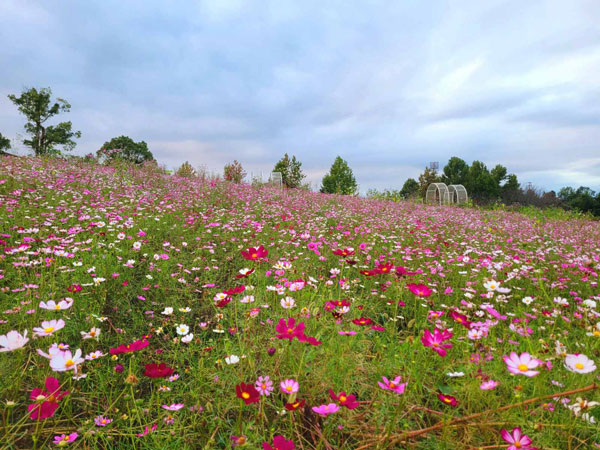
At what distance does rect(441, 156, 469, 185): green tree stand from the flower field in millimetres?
48610

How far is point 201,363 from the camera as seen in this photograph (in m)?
1.72

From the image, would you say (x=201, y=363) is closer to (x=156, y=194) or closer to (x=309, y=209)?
(x=309, y=209)

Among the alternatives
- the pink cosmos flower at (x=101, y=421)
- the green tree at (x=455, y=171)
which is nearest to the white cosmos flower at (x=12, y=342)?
the pink cosmos flower at (x=101, y=421)

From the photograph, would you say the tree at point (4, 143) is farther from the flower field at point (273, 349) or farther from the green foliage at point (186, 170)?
the flower field at point (273, 349)

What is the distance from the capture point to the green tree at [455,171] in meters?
47.7

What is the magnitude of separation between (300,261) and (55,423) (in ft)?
8.32

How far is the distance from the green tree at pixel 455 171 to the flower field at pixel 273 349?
4861cm

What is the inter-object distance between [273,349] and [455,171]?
5494 centimetres

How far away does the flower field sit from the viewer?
1.22 m

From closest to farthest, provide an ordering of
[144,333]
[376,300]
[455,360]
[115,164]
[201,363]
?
[201,363], [455,360], [144,333], [376,300], [115,164]

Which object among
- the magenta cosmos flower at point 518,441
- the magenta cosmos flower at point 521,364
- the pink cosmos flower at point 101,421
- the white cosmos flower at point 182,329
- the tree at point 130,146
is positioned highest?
the tree at point 130,146

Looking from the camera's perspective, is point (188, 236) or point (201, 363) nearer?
point (201, 363)

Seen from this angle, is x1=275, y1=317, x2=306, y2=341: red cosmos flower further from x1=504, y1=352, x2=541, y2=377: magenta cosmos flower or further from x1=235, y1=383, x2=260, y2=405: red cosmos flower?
x1=504, y1=352, x2=541, y2=377: magenta cosmos flower

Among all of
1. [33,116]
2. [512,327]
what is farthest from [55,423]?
[33,116]
